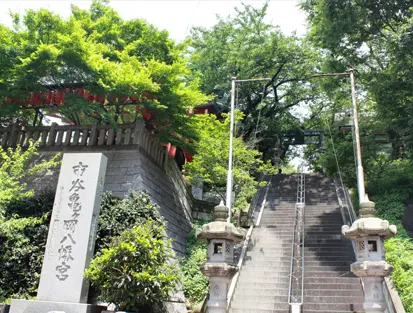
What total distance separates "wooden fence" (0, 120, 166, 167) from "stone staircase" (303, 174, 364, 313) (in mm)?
7348

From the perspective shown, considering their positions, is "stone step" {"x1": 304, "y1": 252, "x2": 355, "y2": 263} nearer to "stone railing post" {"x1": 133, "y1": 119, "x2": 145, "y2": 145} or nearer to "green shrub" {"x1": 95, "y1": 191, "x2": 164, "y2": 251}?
"green shrub" {"x1": 95, "y1": 191, "x2": 164, "y2": 251}

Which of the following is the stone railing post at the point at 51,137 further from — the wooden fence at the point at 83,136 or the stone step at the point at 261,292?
the stone step at the point at 261,292

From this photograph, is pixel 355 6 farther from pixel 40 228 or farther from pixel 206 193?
pixel 40 228

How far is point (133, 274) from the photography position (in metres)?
8.67

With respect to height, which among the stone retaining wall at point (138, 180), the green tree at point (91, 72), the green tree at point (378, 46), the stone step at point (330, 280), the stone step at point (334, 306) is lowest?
the stone step at point (334, 306)

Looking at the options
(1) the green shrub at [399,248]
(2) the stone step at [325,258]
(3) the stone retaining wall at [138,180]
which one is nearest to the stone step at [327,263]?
(2) the stone step at [325,258]

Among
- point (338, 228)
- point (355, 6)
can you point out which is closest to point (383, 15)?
point (355, 6)

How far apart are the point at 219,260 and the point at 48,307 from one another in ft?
13.9

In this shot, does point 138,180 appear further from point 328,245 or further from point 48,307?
point 328,245

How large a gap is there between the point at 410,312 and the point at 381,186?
9.08 m

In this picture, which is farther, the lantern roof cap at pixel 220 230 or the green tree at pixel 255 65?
the green tree at pixel 255 65

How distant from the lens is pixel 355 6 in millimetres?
17531

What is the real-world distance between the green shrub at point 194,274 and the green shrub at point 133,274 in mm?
2660

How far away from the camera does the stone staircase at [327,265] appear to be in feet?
33.5
